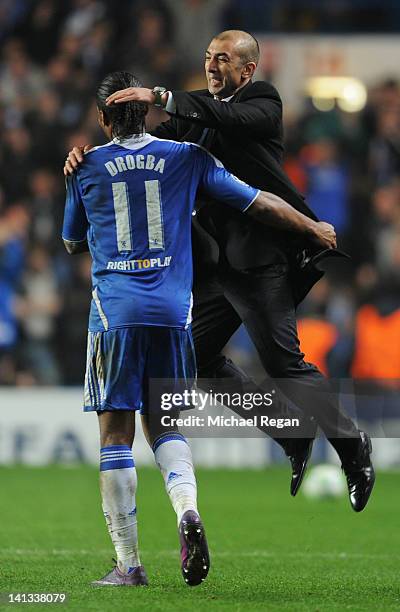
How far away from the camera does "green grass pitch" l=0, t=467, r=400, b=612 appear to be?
5.91 meters

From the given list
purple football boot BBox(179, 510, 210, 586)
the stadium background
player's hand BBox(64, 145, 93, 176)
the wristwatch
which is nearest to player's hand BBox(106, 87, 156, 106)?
the wristwatch

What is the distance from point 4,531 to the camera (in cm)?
865

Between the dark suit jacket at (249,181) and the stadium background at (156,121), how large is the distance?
22.4ft

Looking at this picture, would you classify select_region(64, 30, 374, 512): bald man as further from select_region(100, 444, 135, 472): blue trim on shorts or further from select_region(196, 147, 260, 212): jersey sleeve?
select_region(100, 444, 135, 472): blue trim on shorts

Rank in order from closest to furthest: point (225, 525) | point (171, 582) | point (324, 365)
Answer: point (171, 582), point (225, 525), point (324, 365)

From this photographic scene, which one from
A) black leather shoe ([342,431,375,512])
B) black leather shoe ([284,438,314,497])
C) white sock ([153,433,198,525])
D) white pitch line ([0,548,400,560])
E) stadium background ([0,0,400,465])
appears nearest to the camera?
white sock ([153,433,198,525])

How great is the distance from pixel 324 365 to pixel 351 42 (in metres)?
5.75

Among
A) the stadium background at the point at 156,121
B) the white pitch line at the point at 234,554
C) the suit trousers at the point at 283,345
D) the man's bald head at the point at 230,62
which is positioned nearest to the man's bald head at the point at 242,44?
the man's bald head at the point at 230,62

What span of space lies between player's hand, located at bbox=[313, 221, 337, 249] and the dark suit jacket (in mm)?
125

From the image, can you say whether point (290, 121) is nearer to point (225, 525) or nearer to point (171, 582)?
point (225, 525)

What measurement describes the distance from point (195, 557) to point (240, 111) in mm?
2063

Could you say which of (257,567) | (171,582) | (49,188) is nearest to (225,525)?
(257,567)

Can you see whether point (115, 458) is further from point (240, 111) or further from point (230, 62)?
point (230, 62)

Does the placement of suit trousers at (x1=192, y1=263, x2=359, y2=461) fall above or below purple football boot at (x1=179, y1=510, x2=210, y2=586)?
above
